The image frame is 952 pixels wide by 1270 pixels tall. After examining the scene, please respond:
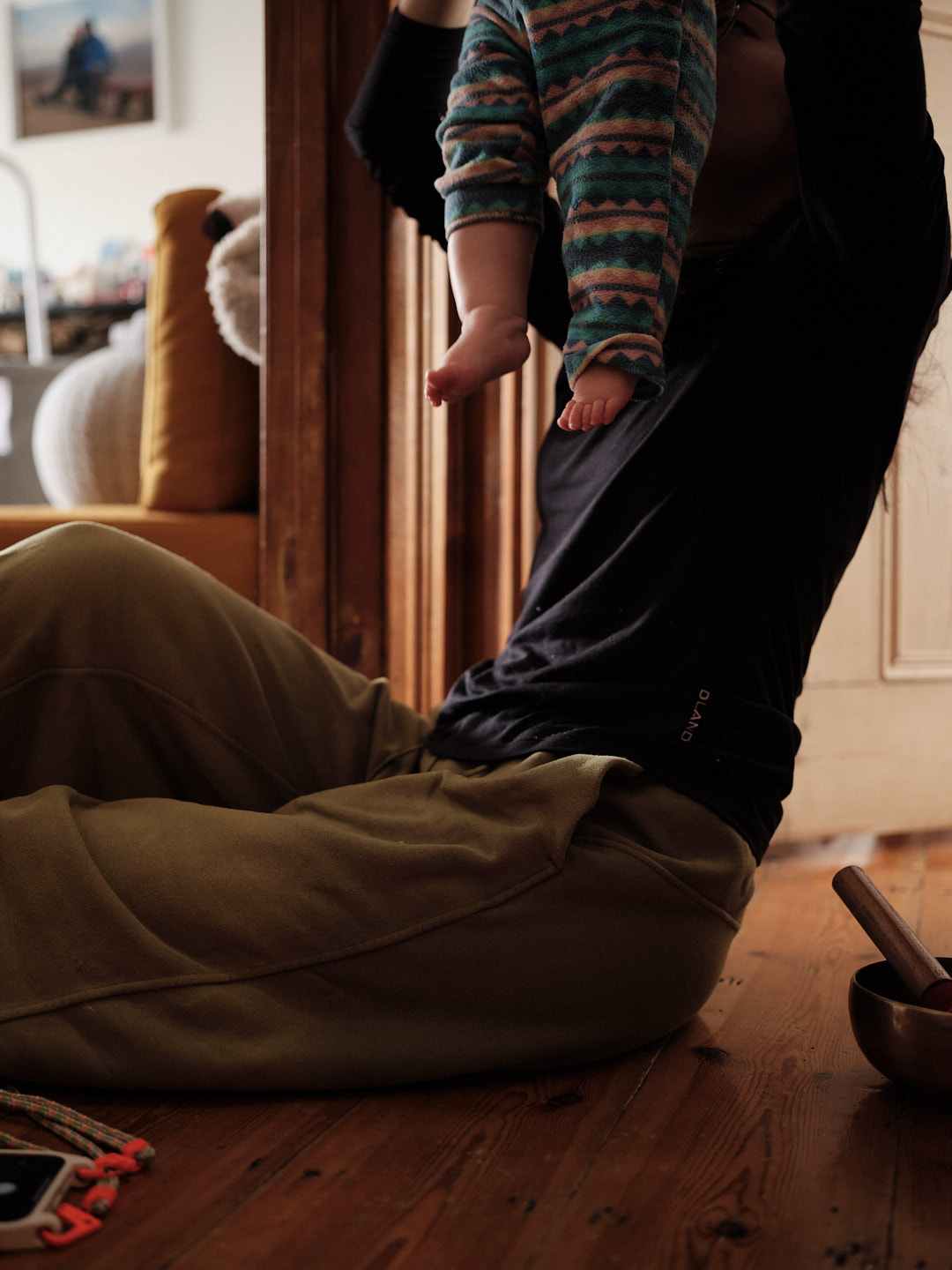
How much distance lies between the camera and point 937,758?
1858 millimetres

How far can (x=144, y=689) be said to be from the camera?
2.87 ft

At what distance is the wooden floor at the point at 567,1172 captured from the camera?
584 mm

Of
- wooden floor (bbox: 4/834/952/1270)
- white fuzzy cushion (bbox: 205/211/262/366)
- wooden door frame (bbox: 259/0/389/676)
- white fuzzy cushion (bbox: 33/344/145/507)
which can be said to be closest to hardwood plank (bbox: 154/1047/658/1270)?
wooden floor (bbox: 4/834/952/1270)

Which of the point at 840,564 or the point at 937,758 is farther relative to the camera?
the point at 937,758

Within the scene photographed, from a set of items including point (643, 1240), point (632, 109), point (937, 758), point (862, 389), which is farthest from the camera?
point (937, 758)

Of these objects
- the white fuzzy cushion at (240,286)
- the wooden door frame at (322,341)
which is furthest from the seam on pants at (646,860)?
the white fuzzy cushion at (240,286)

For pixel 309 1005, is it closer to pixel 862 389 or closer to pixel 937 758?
pixel 862 389

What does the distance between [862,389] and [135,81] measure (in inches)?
123

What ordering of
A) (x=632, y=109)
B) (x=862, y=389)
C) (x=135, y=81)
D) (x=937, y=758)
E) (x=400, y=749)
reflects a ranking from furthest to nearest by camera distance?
(x=135, y=81), (x=937, y=758), (x=400, y=749), (x=862, y=389), (x=632, y=109)

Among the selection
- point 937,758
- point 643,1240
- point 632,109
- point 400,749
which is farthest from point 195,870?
point 937,758

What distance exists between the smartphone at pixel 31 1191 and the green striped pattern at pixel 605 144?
56cm

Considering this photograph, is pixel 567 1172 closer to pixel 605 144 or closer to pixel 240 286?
pixel 605 144

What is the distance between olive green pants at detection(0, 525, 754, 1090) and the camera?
29.4 inches

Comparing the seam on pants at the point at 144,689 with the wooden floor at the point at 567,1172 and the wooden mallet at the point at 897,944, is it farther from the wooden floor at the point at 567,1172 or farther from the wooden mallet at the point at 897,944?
the wooden mallet at the point at 897,944
